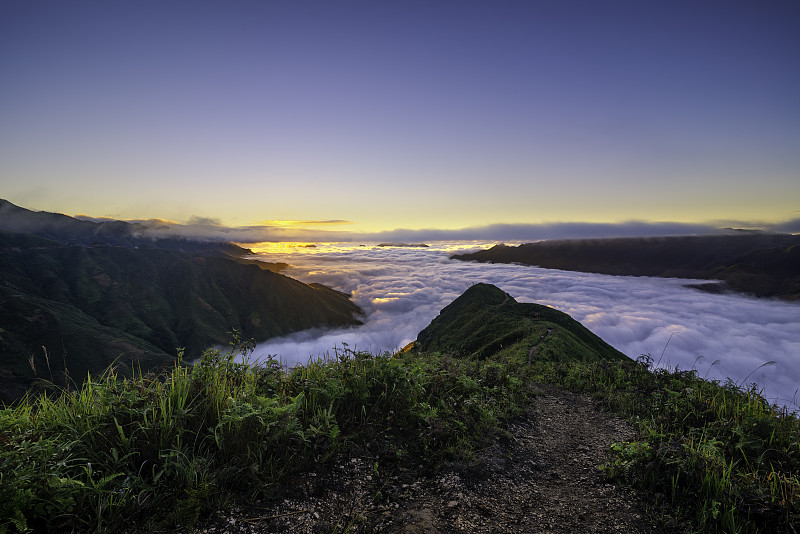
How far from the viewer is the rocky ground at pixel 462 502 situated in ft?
12.4

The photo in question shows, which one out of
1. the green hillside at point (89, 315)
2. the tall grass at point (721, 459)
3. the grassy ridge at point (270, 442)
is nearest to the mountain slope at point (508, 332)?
the tall grass at point (721, 459)

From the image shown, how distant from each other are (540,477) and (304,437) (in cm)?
364

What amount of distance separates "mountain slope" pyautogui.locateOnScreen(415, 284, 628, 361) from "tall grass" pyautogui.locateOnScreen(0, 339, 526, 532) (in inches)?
740

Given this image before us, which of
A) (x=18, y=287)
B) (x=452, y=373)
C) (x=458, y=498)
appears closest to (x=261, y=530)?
(x=458, y=498)

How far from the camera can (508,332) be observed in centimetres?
4288

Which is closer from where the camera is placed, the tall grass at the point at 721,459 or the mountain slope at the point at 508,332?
the tall grass at the point at 721,459

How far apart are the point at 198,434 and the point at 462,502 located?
3.35 metres

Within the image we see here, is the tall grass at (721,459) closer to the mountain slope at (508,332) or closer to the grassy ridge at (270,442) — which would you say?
the grassy ridge at (270,442)

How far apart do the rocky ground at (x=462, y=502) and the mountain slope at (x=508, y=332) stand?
61.2ft

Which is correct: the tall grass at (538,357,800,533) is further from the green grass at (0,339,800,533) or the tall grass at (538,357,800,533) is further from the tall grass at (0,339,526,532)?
A: the tall grass at (0,339,526,532)

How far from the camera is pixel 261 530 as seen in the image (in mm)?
3506

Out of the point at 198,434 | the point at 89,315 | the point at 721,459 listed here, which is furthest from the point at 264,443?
the point at 89,315

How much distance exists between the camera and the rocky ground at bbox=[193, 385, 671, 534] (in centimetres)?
379

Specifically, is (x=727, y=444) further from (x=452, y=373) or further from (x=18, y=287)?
(x=18, y=287)
